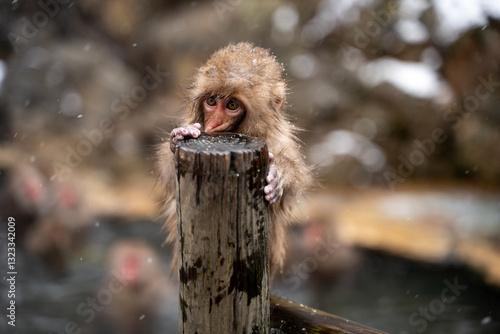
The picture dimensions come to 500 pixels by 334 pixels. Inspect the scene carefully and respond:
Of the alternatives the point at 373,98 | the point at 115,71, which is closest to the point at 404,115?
the point at 373,98

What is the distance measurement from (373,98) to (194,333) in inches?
321

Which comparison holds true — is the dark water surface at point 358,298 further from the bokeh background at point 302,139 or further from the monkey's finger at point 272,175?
the monkey's finger at point 272,175

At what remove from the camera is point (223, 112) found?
8.43 ft

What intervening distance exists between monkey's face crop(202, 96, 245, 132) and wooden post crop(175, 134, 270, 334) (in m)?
0.57

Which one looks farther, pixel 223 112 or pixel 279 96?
pixel 279 96

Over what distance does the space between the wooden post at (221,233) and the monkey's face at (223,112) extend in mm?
575

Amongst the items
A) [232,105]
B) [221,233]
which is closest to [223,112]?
[232,105]

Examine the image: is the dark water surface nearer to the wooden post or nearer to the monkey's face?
the monkey's face

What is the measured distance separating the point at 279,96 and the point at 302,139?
438 cm

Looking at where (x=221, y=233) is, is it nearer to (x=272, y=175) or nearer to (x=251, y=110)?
(x=272, y=175)

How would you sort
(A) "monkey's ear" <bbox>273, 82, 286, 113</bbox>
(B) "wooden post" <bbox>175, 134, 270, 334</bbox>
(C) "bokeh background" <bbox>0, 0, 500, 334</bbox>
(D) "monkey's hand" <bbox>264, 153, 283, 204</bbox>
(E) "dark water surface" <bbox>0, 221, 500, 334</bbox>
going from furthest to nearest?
(C) "bokeh background" <bbox>0, 0, 500, 334</bbox> → (E) "dark water surface" <bbox>0, 221, 500, 334</bbox> → (A) "monkey's ear" <bbox>273, 82, 286, 113</bbox> → (D) "monkey's hand" <bbox>264, 153, 283, 204</bbox> → (B) "wooden post" <bbox>175, 134, 270, 334</bbox>

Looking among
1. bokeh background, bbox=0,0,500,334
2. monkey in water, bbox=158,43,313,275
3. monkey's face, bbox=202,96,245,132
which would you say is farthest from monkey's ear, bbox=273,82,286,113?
bokeh background, bbox=0,0,500,334

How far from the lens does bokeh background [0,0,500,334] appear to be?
6953 millimetres

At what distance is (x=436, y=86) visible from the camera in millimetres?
9297
